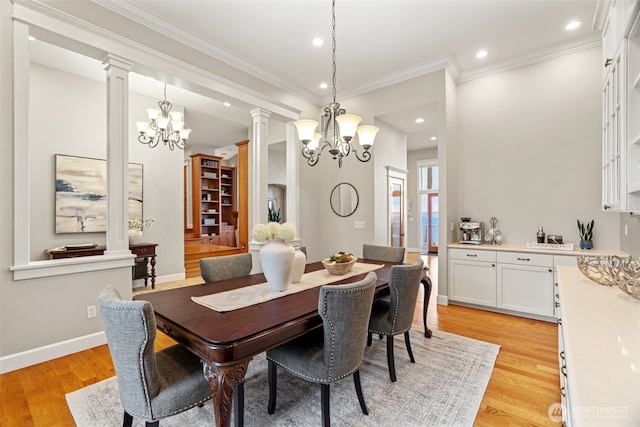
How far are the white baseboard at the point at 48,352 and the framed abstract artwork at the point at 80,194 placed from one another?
7.60 feet

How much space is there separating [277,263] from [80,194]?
406 cm

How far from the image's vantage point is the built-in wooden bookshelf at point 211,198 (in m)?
7.97

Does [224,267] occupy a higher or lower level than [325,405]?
higher

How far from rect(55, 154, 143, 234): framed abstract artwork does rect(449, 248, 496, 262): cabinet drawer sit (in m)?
5.25

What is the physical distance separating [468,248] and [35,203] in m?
5.95

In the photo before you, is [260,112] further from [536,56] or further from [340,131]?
[536,56]

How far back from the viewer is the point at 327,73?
4.45 metres

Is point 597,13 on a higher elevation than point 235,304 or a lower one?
higher

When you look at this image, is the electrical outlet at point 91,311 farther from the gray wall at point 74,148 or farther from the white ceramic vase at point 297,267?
the gray wall at point 74,148

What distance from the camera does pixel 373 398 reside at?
82.0 inches

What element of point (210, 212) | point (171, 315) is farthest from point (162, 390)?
point (210, 212)

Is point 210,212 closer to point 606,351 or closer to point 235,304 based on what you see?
point 235,304

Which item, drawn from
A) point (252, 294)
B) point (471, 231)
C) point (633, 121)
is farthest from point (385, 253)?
point (633, 121)

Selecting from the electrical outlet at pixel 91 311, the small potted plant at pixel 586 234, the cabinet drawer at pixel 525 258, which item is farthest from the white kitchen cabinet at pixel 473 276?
the electrical outlet at pixel 91 311
